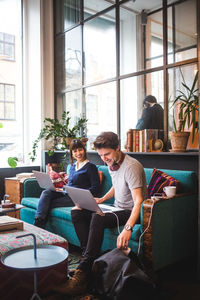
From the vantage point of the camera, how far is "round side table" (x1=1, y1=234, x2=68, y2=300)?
1479 millimetres

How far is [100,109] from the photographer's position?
432cm

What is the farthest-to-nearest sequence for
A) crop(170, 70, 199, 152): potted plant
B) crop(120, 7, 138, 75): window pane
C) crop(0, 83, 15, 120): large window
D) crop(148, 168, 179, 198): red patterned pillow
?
1. crop(0, 83, 15, 120): large window
2. crop(120, 7, 138, 75): window pane
3. crop(170, 70, 199, 152): potted plant
4. crop(148, 168, 179, 198): red patterned pillow

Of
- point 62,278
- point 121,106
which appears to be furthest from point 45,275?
point 121,106

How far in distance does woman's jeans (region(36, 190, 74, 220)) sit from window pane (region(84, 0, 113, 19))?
8.51 feet

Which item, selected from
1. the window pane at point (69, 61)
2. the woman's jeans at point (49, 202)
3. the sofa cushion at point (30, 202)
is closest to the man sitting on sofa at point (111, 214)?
the woman's jeans at point (49, 202)

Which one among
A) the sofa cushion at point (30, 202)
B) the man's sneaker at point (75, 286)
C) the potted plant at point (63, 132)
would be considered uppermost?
the potted plant at point (63, 132)

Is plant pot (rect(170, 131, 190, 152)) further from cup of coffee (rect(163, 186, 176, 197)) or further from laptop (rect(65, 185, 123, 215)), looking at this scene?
laptop (rect(65, 185, 123, 215))

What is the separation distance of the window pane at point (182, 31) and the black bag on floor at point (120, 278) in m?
2.12

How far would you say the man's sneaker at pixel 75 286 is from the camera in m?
1.97

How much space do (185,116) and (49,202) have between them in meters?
1.60

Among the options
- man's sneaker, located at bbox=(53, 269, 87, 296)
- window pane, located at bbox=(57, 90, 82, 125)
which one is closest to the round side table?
man's sneaker, located at bbox=(53, 269, 87, 296)

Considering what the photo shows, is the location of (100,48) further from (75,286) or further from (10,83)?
(75,286)

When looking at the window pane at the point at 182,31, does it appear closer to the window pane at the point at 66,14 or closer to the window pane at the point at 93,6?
the window pane at the point at 93,6

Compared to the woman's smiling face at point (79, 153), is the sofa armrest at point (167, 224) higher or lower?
lower
